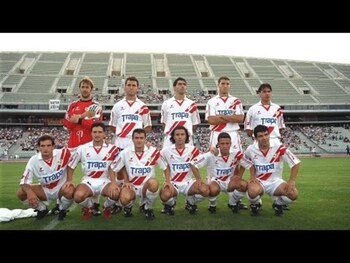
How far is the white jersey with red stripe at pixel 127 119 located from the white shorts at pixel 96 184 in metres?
0.77

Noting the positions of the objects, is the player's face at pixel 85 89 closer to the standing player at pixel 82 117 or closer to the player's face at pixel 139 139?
the standing player at pixel 82 117

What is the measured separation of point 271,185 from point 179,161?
1.34 meters

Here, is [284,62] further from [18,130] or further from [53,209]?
[53,209]

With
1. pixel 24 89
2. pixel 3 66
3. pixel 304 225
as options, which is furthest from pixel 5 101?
pixel 304 225

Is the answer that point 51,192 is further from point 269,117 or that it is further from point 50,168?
point 269,117

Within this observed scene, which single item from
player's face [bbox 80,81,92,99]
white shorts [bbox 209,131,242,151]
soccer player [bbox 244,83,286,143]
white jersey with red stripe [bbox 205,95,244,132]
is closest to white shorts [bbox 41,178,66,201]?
player's face [bbox 80,81,92,99]

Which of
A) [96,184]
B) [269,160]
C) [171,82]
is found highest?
[171,82]

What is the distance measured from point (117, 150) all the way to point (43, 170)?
1054mm

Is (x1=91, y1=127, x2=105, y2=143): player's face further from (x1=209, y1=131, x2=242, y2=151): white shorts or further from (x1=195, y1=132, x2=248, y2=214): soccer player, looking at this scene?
(x1=209, y1=131, x2=242, y2=151): white shorts

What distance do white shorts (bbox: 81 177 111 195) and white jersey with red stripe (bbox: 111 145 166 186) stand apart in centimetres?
28

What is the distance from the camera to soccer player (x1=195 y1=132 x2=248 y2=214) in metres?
5.38

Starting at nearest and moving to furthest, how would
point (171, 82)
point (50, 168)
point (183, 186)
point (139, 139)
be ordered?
1. point (139, 139)
2. point (50, 168)
3. point (183, 186)
4. point (171, 82)

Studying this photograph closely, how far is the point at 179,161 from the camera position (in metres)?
5.41

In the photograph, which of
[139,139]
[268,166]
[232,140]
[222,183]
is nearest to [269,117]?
[232,140]
